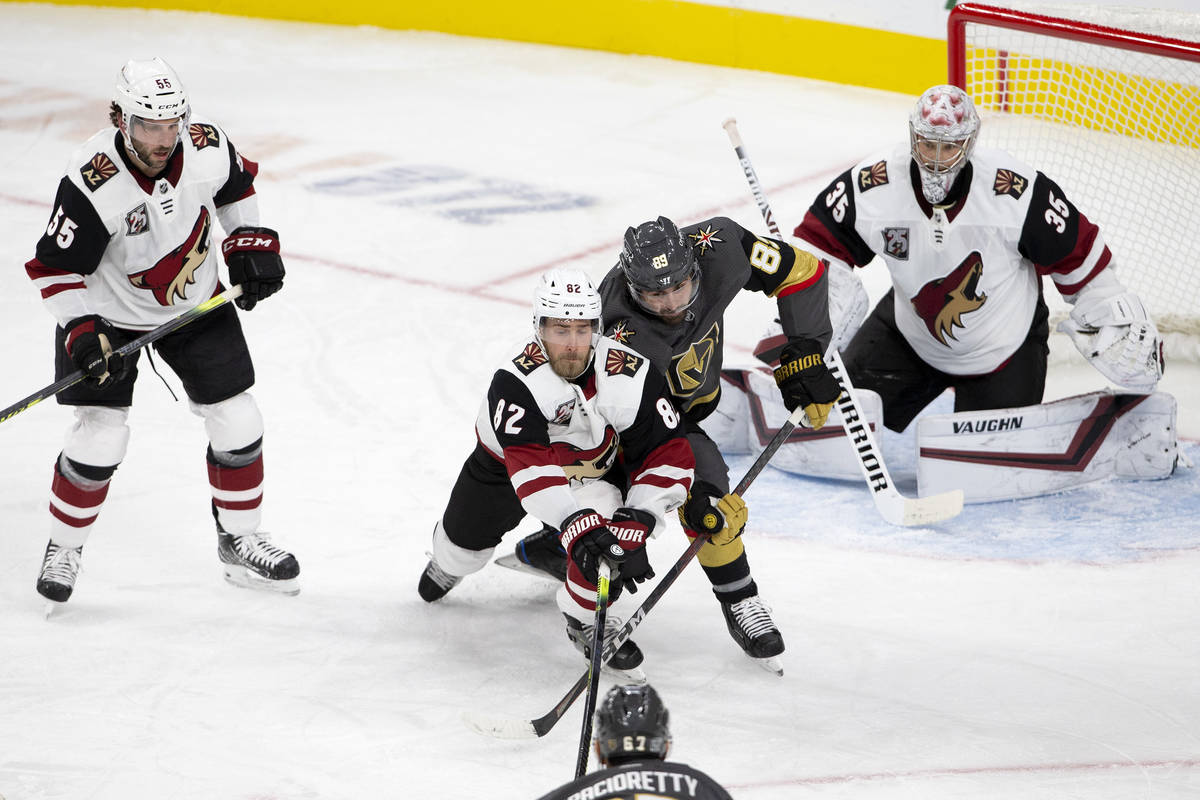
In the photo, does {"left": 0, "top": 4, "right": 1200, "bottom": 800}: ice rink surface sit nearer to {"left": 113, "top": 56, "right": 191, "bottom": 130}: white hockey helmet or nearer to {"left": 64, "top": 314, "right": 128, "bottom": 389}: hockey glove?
{"left": 64, "top": 314, "right": 128, "bottom": 389}: hockey glove

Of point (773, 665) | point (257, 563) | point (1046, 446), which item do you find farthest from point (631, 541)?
point (1046, 446)

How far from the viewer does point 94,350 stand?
3.13 meters

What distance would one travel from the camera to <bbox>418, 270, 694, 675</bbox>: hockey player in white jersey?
2.89 metres

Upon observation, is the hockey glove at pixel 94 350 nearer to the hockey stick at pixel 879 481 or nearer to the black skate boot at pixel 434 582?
the black skate boot at pixel 434 582

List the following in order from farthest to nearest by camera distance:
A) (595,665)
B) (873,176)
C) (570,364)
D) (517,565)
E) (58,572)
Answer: (873,176) < (517,565) < (58,572) < (570,364) < (595,665)

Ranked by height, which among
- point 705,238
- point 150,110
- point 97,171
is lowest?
point 705,238

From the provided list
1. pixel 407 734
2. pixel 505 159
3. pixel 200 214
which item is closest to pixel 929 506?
pixel 407 734

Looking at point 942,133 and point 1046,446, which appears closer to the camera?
point 942,133

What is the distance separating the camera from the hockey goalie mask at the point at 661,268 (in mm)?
3096

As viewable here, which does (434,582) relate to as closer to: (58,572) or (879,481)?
(58,572)

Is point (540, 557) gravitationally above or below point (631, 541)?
below

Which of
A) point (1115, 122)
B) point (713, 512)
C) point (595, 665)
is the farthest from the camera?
point (1115, 122)

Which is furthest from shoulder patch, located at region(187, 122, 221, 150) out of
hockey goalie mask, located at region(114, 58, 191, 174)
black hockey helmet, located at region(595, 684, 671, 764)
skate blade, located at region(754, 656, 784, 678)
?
black hockey helmet, located at region(595, 684, 671, 764)

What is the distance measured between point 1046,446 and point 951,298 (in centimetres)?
46
